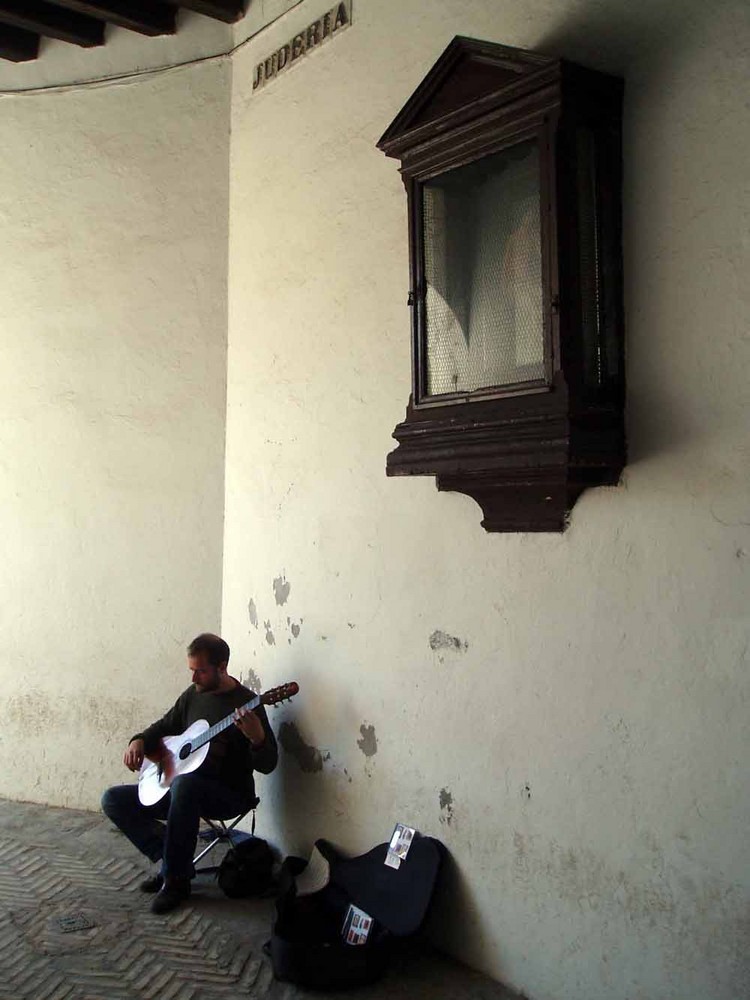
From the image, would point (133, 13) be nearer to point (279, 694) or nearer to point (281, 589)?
point (281, 589)

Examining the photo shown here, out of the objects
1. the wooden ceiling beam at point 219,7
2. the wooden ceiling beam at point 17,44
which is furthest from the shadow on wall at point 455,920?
the wooden ceiling beam at point 17,44

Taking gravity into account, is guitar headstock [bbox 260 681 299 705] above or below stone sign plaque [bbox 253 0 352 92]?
below

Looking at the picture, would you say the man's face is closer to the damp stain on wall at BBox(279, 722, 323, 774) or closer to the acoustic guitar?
the acoustic guitar

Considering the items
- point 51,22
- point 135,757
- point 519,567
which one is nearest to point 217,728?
point 135,757

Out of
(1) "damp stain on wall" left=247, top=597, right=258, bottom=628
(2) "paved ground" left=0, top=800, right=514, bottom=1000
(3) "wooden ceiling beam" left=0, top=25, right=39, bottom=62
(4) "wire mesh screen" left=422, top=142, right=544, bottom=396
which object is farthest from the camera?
(3) "wooden ceiling beam" left=0, top=25, right=39, bottom=62

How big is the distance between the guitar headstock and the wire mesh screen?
139cm

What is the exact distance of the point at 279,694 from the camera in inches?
141

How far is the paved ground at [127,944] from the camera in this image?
288 cm

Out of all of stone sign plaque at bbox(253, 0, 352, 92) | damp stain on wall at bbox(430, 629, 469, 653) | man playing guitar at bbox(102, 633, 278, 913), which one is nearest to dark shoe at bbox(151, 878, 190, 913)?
man playing guitar at bbox(102, 633, 278, 913)

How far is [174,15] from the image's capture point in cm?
470

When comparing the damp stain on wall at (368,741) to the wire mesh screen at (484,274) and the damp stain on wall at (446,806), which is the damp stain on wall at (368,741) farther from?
the wire mesh screen at (484,274)

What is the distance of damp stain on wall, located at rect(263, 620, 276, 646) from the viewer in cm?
392

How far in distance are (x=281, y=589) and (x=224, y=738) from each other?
2.13 ft

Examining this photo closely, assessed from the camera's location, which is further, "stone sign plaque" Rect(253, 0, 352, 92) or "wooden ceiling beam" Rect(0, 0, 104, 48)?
"wooden ceiling beam" Rect(0, 0, 104, 48)
